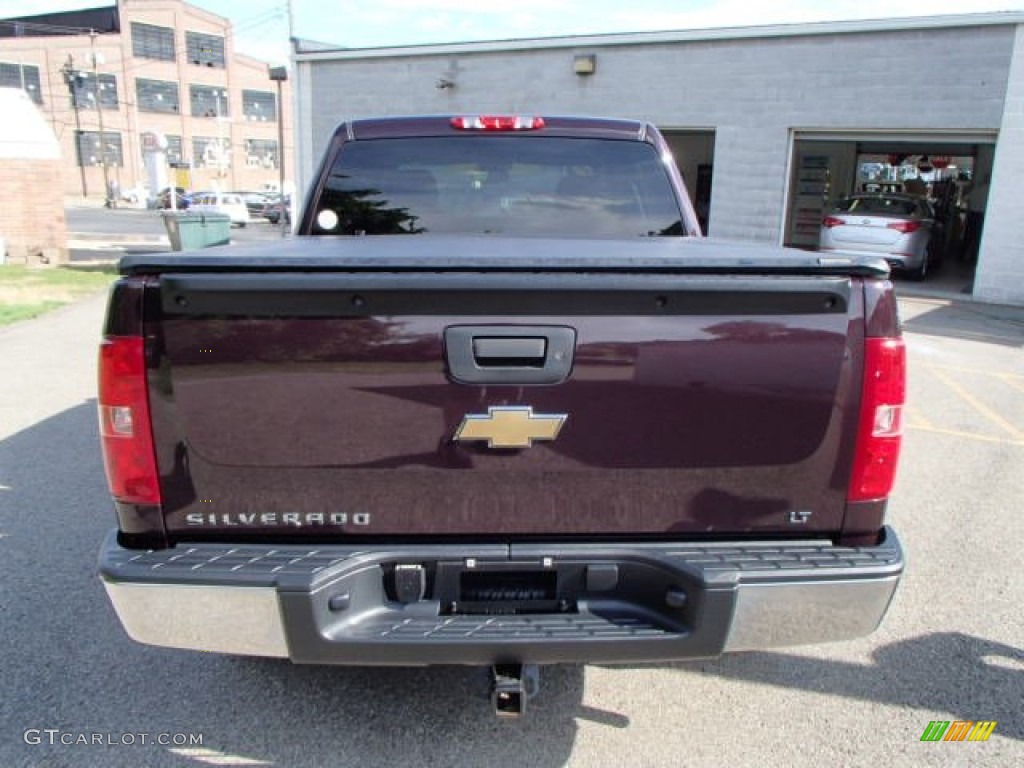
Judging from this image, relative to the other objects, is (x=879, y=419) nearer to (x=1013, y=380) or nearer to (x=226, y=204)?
(x=1013, y=380)

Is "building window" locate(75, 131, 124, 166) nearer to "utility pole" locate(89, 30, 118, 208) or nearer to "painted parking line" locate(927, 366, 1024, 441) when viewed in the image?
"utility pole" locate(89, 30, 118, 208)

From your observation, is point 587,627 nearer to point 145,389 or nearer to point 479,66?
point 145,389

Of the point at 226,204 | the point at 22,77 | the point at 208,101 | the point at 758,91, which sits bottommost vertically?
the point at 226,204

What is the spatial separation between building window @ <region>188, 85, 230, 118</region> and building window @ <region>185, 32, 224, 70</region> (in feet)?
6.64

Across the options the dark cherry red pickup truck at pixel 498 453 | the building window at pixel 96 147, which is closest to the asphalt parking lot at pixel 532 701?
the dark cherry red pickup truck at pixel 498 453

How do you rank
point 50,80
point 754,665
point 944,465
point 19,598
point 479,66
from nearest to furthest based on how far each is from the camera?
1. point 754,665
2. point 19,598
3. point 944,465
4. point 479,66
5. point 50,80

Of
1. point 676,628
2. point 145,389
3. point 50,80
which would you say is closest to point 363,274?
point 145,389

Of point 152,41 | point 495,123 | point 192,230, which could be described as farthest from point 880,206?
point 152,41

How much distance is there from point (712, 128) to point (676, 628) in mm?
16212

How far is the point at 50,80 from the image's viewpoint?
67125 millimetres

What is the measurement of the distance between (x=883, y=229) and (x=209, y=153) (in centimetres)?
6882

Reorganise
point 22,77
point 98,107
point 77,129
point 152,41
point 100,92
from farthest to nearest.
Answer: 1. point 152,41
2. point 22,77
3. point 100,92
4. point 77,129
5. point 98,107

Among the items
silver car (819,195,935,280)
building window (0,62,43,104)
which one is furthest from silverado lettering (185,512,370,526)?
building window (0,62,43,104)

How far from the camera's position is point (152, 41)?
68062 mm
